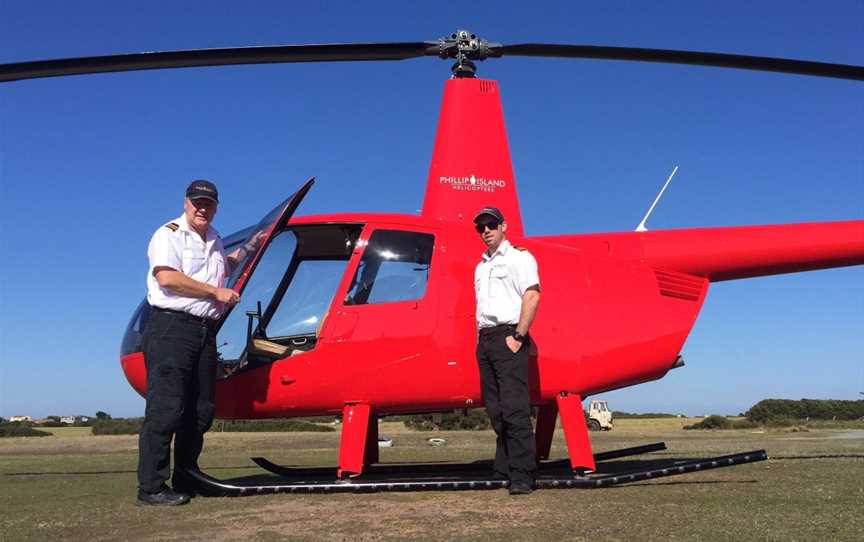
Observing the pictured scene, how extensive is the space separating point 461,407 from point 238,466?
13.4ft

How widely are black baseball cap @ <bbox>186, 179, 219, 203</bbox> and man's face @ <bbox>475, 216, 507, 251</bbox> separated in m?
2.14

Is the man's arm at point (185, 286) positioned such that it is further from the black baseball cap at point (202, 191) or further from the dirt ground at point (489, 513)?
the dirt ground at point (489, 513)

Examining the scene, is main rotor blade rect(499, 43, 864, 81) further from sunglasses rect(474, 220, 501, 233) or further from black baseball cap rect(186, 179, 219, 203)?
black baseball cap rect(186, 179, 219, 203)

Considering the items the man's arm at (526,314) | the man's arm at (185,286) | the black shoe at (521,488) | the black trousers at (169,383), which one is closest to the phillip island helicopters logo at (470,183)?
the man's arm at (526,314)

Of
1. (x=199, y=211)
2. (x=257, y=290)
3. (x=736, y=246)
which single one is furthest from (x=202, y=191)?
(x=736, y=246)

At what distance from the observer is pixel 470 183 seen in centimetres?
693

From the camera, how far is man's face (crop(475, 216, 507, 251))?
5707 millimetres

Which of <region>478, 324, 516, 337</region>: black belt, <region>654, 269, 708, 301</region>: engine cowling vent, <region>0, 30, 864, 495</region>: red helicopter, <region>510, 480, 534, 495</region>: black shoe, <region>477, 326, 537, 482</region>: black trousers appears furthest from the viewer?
<region>654, 269, 708, 301</region>: engine cowling vent

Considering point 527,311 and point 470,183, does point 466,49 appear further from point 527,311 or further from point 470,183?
point 527,311

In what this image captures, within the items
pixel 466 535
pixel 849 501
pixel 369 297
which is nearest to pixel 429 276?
pixel 369 297

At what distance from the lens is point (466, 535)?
360 cm

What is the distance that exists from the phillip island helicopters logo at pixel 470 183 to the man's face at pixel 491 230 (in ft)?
4.03

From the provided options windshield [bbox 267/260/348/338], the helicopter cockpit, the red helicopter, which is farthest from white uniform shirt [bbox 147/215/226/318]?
windshield [bbox 267/260/348/338]

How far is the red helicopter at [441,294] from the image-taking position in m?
5.89
